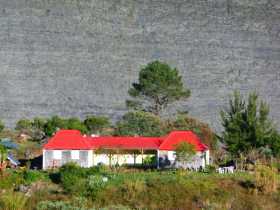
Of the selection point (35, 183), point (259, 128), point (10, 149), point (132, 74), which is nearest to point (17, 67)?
point (132, 74)

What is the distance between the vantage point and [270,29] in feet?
170

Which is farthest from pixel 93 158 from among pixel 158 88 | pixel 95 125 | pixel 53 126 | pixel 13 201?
pixel 158 88

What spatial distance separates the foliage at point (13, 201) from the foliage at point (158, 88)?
1901 cm

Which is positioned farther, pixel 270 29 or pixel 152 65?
pixel 270 29

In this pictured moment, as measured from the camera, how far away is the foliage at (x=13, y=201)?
42.4 feet

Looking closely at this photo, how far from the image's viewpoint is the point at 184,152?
62.3 ft

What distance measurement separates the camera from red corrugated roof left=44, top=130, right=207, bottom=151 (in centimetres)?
1982

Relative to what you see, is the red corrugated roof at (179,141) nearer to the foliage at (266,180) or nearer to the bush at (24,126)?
the foliage at (266,180)

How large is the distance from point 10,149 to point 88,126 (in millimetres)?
6793

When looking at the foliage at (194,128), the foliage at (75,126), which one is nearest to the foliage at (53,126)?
the foliage at (75,126)

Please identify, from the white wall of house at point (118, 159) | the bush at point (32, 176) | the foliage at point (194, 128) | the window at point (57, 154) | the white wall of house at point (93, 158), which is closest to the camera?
the bush at point (32, 176)

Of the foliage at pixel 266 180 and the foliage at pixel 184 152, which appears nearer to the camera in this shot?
the foliage at pixel 266 180

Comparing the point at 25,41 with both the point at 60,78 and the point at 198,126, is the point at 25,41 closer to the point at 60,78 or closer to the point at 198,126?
the point at 60,78

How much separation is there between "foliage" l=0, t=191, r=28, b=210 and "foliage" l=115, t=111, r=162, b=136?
1359cm
